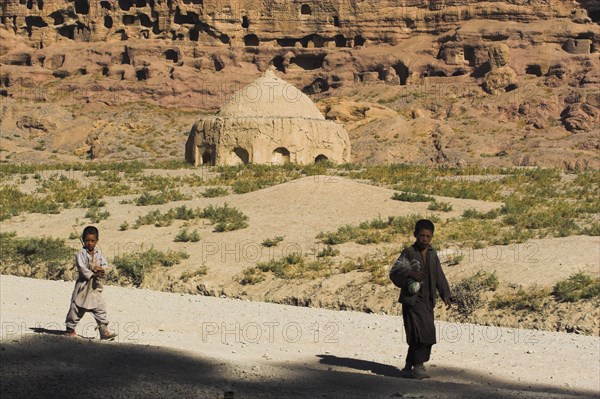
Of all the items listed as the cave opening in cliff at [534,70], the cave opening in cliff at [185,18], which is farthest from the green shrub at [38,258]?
the cave opening in cliff at [185,18]

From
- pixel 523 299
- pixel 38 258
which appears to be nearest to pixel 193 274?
pixel 38 258

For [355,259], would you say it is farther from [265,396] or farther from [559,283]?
[265,396]

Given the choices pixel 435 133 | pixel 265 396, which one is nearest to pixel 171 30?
pixel 435 133

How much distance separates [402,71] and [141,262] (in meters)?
41.8

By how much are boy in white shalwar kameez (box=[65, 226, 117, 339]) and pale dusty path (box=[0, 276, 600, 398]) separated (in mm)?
439

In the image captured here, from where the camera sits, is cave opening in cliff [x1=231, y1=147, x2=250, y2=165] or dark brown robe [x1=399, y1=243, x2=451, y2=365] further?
cave opening in cliff [x1=231, y1=147, x2=250, y2=165]

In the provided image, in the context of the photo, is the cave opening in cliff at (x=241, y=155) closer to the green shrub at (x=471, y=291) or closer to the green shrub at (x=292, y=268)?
the green shrub at (x=292, y=268)

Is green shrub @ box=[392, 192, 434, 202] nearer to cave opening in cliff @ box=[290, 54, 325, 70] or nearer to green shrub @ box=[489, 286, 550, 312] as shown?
green shrub @ box=[489, 286, 550, 312]

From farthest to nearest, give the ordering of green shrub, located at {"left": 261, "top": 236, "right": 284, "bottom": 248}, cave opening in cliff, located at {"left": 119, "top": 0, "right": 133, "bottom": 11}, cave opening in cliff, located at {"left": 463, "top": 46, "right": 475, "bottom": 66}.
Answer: cave opening in cliff, located at {"left": 119, "top": 0, "right": 133, "bottom": 11}
cave opening in cliff, located at {"left": 463, "top": 46, "right": 475, "bottom": 66}
green shrub, located at {"left": 261, "top": 236, "right": 284, "bottom": 248}

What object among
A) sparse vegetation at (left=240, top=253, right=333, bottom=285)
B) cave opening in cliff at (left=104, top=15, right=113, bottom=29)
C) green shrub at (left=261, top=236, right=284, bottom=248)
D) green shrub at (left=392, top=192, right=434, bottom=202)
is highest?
cave opening in cliff at (left=104, top=15, right=113, bottom=29)

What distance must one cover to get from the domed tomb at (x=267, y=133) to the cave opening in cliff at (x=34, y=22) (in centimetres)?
3357

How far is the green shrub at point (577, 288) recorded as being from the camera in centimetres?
1166

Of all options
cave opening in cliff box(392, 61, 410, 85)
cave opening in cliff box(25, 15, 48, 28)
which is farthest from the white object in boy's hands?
cave opening in cliff box(25, 15, 48, 28)

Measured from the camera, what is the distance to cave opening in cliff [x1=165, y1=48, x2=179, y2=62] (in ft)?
193
